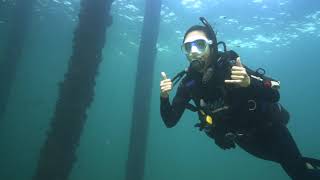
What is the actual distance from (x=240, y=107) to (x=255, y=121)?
0.33 metres

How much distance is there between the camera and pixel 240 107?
484 centimetres

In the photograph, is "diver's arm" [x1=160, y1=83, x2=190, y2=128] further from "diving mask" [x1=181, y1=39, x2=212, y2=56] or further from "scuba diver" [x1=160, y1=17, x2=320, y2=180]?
"diving mask" [x1=181, y1=39, x2=212, y2=56]

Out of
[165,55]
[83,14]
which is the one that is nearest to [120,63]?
[165,55]

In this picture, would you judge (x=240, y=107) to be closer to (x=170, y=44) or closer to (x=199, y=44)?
(x=199, y=44)

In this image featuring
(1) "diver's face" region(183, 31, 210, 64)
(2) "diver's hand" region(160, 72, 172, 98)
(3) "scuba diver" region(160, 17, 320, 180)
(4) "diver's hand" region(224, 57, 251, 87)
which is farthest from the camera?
(2) "diver's hand" region(160, 72, 172, 98)

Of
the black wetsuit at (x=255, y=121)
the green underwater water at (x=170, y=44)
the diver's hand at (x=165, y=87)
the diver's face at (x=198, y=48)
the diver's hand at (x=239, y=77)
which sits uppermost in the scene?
the green underwater water at (x=170, y=44)

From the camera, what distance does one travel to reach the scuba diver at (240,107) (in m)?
4.83

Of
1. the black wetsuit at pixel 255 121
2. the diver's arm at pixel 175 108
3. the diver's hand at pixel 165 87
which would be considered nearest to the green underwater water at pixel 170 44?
the diver's arm at pixel 175 108

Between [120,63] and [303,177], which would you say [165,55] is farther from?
[303,177]

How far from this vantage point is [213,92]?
519cm

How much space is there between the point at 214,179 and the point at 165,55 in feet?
116

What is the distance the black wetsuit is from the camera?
15.9 feet

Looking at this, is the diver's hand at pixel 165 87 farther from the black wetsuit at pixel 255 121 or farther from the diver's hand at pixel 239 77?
the diver's hand at pixel 239 77

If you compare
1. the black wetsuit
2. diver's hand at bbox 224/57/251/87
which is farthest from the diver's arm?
diver's hand at bbox 224/57/251/87
